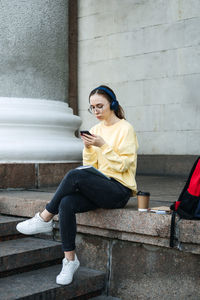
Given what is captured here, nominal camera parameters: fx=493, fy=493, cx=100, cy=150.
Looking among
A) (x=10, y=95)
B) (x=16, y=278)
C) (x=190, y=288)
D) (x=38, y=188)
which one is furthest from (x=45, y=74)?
(x=190, y=288)

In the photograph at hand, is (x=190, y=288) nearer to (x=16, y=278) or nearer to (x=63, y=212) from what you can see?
(x=63, y=212)

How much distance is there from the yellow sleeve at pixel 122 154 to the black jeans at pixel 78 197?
121 mm

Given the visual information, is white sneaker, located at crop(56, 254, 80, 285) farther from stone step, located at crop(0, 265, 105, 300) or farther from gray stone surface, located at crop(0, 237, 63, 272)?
gray stone surface, located at crop(0, 237, 63, 272)

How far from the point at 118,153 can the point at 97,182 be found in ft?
0.95

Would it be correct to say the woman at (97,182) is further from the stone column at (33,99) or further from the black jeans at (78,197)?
the stone column at (33,99)

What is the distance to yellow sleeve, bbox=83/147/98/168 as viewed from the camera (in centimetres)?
365

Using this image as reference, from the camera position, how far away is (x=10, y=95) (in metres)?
5.30

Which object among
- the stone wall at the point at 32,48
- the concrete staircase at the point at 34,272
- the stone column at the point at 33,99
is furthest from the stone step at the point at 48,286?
the stone wall at the point at 32,48

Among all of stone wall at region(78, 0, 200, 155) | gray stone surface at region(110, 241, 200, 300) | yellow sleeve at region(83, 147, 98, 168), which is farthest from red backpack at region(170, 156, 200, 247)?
stone wall at region(78, 0, 200, 155)

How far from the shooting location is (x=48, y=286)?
3229 mm

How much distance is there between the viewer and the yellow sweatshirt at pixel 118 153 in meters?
3.40

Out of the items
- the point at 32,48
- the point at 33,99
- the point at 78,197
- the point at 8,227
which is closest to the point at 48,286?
the point at 78,197

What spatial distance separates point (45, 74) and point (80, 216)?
236cm

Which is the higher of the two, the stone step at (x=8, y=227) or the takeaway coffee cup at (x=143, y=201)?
the takeaway coffee cup at (x=143, y=201)
